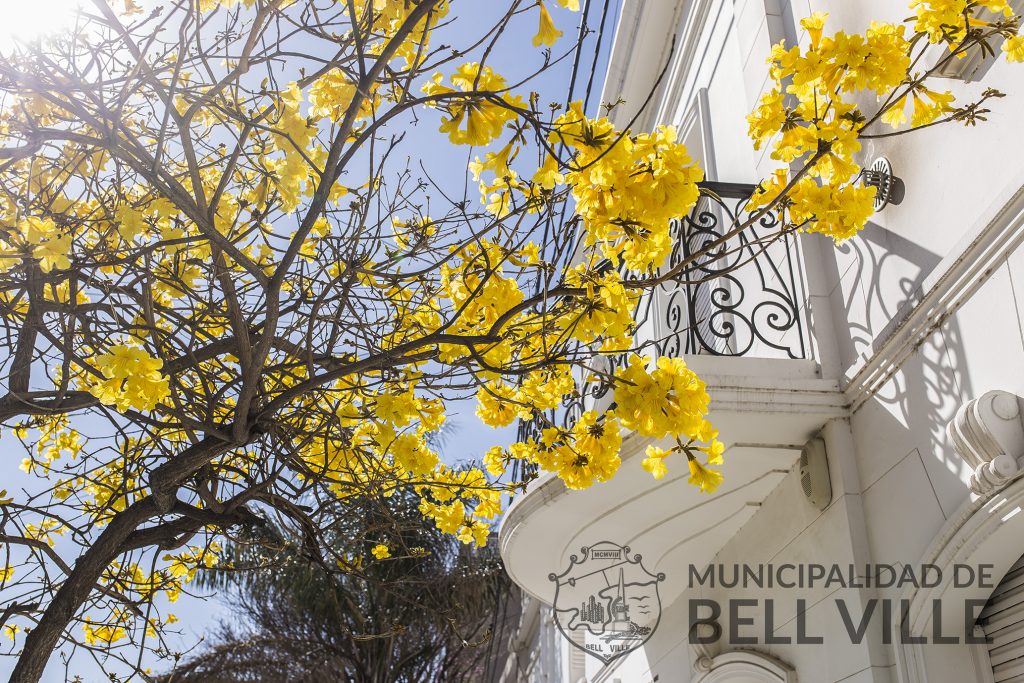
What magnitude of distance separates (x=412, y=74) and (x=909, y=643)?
286 centimetres

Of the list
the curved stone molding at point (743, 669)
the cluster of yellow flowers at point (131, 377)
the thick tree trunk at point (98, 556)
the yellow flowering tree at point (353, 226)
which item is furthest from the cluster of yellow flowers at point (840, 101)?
the curved stone molding at point (743, 669)

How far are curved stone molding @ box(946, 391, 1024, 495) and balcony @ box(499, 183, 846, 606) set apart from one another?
1.11 metres

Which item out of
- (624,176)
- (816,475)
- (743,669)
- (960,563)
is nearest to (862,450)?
(816,475)

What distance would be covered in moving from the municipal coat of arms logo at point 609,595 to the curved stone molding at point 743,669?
79 centimetres

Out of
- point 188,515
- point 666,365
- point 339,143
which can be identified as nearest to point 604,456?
point 666,365

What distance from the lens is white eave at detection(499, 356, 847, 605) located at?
4062 mm

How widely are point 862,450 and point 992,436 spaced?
1.08m

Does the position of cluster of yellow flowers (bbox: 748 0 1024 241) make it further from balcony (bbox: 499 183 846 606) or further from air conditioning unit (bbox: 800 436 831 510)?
air conditioning unit (bbox: 800 436 831 510)

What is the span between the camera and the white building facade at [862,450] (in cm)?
306

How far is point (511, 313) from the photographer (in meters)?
2.49

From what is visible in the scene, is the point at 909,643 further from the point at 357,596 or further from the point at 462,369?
the point at 357,596

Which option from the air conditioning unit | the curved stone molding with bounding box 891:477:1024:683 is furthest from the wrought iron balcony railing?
the curved stone molding with bounding box 891:477:1024:683

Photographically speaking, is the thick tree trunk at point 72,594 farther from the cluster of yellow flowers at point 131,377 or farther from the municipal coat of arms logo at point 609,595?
the municipal coat of arms logo at point 609,595

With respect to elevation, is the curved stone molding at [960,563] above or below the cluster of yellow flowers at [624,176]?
below
